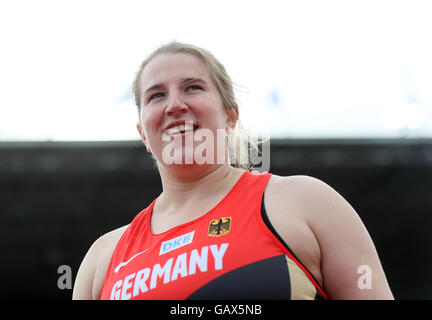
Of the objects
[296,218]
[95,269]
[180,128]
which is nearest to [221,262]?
[296,218]

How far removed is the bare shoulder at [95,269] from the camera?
5.41 feet

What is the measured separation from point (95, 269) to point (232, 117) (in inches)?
31.2

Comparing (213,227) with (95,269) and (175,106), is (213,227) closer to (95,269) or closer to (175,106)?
(175,106)

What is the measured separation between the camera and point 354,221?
1354mm

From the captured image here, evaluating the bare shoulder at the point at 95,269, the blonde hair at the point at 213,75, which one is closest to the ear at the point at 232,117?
the blonde hair at the point at 213,75

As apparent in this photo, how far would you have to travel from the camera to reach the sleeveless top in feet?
4.13

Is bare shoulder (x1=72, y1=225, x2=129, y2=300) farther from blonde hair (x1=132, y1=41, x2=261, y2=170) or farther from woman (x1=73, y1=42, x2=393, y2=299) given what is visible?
blonde hair (x1=132, y1=41, x2=261, y2=170)

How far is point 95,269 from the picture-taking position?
1.70 metres

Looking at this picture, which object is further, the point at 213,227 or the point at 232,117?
the point at 232,117

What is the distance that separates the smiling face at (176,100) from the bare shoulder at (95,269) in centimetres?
39

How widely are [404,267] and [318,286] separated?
24.1 ft

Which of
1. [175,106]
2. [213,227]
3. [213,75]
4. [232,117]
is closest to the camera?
[213,227]
